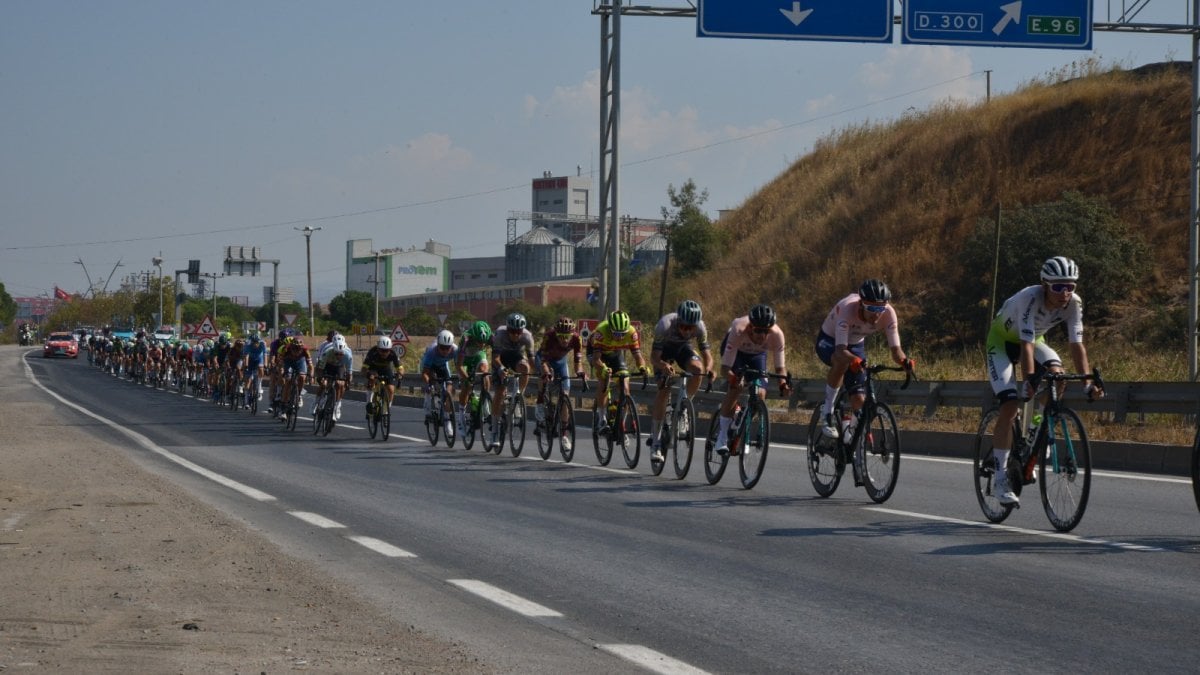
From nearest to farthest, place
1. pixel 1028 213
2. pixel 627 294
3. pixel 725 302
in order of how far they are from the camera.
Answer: pixel 1028 213 → pixel 725 302 → pixel 627 294

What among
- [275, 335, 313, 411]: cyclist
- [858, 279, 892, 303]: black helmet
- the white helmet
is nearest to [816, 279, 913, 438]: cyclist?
[858, 279, 892, 303]: black helmet

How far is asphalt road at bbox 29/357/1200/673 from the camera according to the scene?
6.50 meters

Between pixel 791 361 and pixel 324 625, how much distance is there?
109 ft

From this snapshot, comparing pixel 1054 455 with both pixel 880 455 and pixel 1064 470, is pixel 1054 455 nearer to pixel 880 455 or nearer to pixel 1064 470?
pixel 1064 470

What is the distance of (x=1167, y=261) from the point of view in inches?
1969

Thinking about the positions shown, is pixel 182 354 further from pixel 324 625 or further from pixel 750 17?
pixel 324 625

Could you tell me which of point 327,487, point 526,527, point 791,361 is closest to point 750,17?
point 327,487

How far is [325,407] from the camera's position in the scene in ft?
82.4

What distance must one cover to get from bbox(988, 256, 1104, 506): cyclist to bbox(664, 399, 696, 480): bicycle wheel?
4.67 meters

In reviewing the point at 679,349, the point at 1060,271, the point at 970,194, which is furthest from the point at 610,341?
the point at 970,194

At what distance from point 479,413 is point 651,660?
45.1 feet

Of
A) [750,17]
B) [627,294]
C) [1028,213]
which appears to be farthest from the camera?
[627,294]

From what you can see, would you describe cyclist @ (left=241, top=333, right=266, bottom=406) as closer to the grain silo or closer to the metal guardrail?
the metal guardrail

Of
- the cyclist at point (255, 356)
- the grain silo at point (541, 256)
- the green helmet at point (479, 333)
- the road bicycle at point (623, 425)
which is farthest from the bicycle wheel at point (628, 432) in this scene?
the grain silo at point (541, 256)
